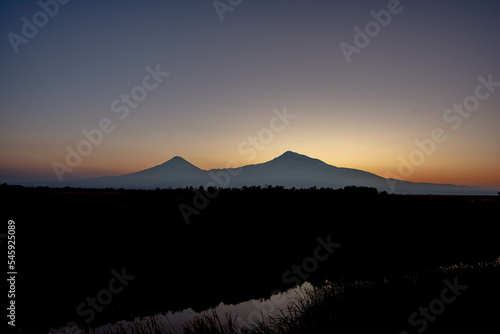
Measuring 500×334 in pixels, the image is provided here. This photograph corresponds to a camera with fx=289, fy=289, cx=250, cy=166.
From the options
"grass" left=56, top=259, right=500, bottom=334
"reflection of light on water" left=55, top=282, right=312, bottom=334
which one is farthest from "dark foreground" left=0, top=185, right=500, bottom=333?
"reflection of light on water" left=55, top=282, right=312, bottom=334

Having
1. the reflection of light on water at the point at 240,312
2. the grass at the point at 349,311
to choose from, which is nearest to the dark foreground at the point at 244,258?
the grass at the point at 349,311

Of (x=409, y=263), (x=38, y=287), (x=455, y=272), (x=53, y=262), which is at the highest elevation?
(x=53, y=262)

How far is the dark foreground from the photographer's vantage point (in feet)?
31.7

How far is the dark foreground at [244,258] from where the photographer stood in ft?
31.7

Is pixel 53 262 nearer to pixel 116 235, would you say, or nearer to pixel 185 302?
pixel 116 235

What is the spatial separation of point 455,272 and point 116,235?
23510 mm

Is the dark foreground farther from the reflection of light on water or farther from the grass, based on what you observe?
the reflection of light on water

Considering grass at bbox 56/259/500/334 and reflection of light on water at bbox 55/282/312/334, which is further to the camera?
reflection of light on water at bbox 55/282/312/334

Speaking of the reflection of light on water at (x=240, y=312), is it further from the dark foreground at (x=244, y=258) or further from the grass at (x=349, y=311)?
the dark foreground at (x=244, y=258)

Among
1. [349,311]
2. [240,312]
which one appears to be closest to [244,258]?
[240,312]

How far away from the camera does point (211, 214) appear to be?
1222 inches

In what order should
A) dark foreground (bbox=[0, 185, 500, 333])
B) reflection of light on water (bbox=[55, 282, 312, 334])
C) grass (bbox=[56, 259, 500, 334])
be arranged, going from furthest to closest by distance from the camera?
reflection of light on water (bbox=[55, 282, 312, 334])
dark foreground (bbox=[0, 185, 500, 333])
grass (bbox=[56, 259, 500, 334])

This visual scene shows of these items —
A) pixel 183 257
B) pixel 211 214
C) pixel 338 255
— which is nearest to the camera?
pixel 183 257

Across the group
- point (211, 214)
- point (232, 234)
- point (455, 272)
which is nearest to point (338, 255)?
point (232, 234)
